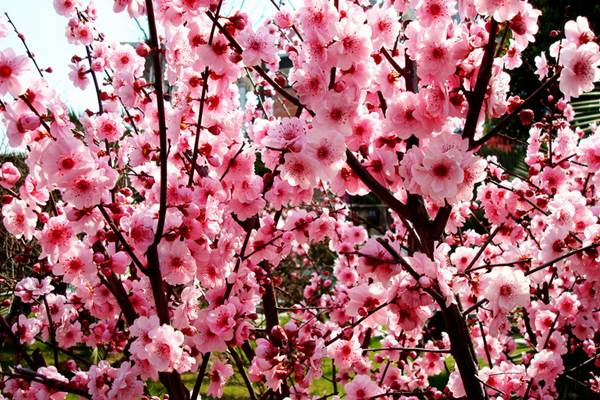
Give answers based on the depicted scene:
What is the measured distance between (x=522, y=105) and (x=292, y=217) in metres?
1.14

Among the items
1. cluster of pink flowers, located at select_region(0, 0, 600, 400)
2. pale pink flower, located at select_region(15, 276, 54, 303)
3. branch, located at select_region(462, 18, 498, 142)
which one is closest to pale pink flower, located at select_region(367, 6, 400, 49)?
cluster of pink flowers, located at select_region(0, 0, 600, 400)

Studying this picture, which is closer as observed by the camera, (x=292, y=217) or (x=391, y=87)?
(x=391, y=87)

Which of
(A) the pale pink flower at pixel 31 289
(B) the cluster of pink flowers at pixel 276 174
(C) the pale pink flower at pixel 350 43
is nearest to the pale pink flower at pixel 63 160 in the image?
(B) the cluster of pink flowers at pixel 276 174

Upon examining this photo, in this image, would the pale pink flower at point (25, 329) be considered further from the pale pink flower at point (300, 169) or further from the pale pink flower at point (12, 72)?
the pale pink flower at point (300, 169)

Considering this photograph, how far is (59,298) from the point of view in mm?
2607

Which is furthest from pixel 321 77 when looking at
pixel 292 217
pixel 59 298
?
pixel 59 298

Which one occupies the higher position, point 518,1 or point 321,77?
point 518,1

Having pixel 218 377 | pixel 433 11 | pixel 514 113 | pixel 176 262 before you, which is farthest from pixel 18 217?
pixel 514 113

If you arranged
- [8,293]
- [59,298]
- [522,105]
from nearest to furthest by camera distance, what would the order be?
[522,105], [59,298], [8,293]

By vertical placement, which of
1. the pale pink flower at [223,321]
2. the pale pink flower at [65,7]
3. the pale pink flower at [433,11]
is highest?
the pale pink flower at [65,7]

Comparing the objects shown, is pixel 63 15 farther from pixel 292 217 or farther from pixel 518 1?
pixel 518 1

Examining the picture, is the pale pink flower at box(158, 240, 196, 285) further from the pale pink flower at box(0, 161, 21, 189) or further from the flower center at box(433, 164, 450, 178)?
the flower center at box(433, 164, 450, 178)

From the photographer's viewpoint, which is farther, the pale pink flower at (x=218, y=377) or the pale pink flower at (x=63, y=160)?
the pale pink flower at (x=218, y=377)

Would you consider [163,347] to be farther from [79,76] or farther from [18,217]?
[79,76]
